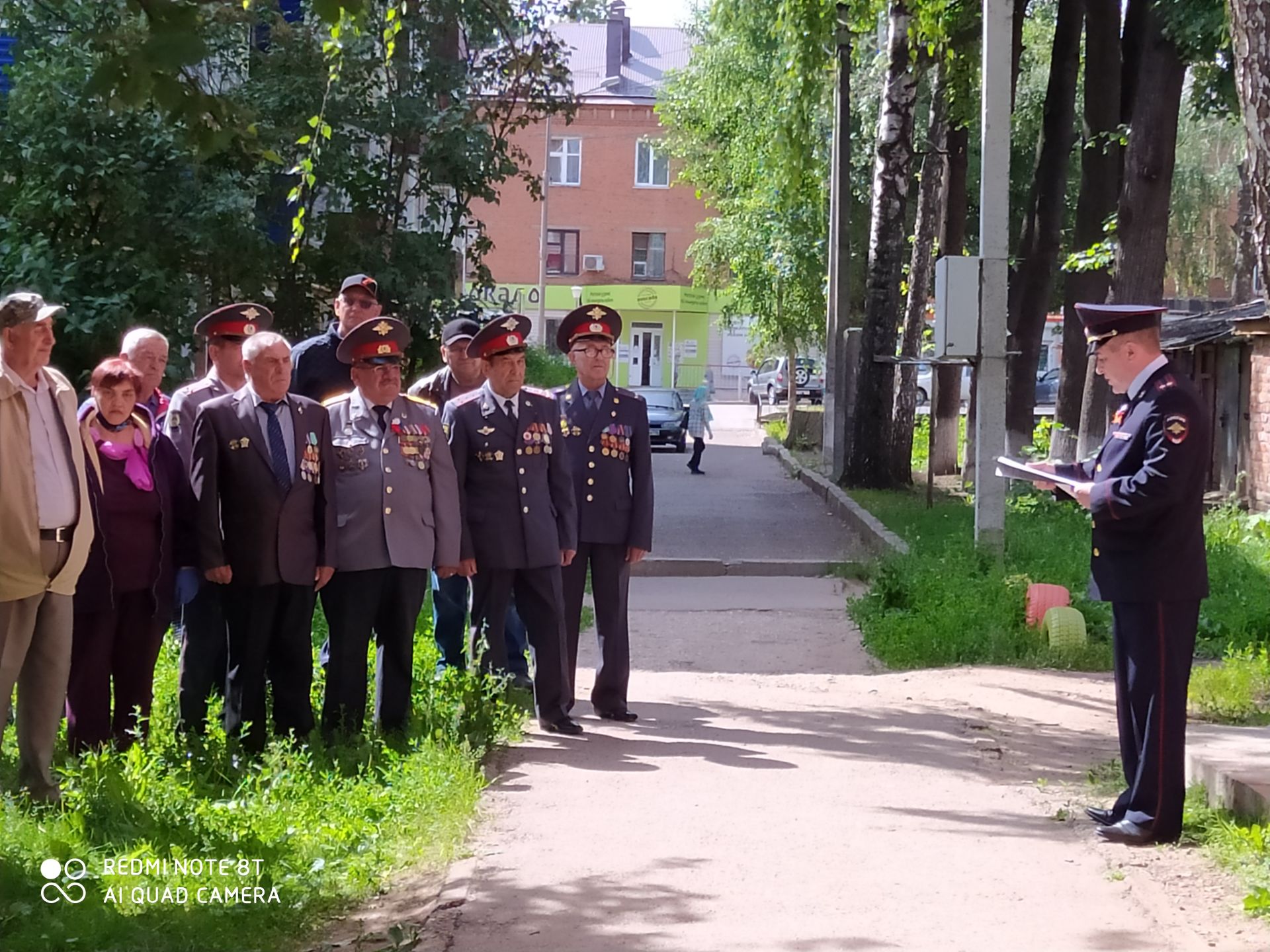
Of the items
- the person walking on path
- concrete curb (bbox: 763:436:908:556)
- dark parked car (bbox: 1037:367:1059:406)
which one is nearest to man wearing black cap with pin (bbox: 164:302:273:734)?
concrete curb (bbox: 763:436:908:556)

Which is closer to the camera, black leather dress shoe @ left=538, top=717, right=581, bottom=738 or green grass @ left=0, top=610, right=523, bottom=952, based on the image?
green grass @ left=0, top=610, right=523, bottom=952

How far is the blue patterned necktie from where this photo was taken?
24.3ft

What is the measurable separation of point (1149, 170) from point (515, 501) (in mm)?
12571

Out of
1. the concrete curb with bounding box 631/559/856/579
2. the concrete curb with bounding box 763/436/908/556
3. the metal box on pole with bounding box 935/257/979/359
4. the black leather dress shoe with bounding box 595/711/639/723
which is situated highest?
the metal box on pole with bounding box 935/257/979/359

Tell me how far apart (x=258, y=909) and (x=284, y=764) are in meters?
1.69

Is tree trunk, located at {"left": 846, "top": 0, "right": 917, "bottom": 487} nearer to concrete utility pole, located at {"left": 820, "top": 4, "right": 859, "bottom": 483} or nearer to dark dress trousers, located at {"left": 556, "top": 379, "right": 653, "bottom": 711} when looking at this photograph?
concrete utility pole, located at {"left": 820, "top": 4, "right": 859, "bottom": 483}

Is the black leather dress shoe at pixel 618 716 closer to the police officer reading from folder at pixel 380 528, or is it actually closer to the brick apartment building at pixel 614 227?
the police officer reading from folder at pixel 380 528

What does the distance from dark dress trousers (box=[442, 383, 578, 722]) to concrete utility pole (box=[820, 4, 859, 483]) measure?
56.6ft

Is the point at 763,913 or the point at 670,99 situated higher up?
the point at 670,99

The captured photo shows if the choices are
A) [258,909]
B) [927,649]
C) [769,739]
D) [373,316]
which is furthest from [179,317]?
[258,909]

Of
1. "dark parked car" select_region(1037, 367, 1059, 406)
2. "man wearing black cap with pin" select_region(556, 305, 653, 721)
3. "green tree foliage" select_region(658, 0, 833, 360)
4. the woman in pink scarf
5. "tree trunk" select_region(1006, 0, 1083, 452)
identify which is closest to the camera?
the woman in pink scarf

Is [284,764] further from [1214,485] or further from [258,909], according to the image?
[1214,485]

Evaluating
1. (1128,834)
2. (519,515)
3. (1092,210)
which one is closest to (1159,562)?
(1128,834)

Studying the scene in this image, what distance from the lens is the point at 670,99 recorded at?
44.4 meters
